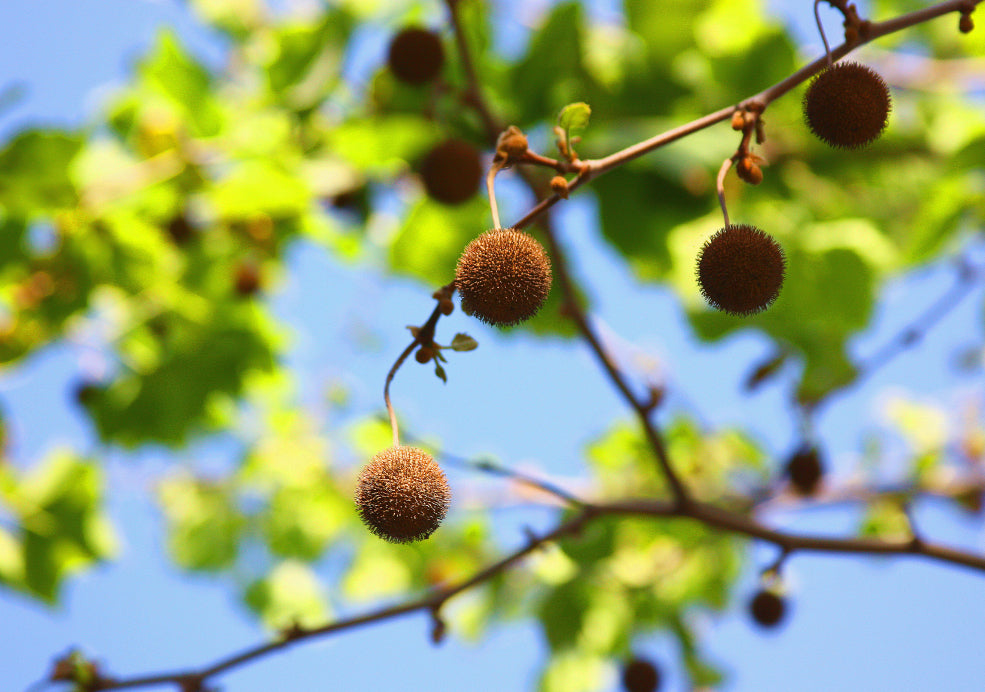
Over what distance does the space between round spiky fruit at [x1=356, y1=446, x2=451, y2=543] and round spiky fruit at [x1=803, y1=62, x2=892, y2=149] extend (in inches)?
30.6

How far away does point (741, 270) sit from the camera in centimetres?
124

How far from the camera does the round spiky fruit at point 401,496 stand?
4.11ft

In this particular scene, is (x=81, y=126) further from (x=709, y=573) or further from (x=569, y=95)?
(x=709, y=573)

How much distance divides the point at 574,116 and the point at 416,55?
1443 millimetres

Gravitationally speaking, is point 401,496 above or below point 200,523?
below

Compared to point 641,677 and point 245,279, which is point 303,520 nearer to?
point 245,279

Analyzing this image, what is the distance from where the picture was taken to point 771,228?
3.32 m

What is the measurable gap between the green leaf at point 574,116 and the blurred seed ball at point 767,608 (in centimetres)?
188

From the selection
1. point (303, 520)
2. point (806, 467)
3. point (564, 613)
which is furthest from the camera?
point (303, 520)

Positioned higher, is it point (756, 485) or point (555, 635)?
point (756, 485)

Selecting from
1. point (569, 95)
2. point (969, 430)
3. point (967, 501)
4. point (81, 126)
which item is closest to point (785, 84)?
point (569, 95)

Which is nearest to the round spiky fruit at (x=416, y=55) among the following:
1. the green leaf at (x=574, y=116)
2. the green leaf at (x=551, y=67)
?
the green leaf at (x=551, y=67)

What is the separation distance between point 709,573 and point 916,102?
2.36 m

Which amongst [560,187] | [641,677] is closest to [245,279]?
[641,677]
